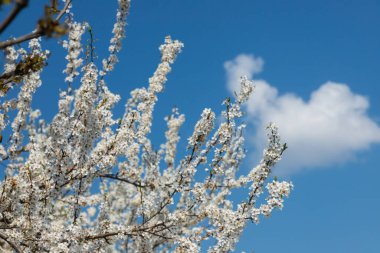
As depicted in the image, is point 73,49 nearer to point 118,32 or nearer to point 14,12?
point 118,32

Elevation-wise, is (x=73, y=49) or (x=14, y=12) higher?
(x=73, y=49)

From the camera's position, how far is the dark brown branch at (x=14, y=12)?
290 centimetres

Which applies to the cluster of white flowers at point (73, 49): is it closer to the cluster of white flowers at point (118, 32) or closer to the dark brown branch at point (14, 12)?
the cluster of white flowers at point (118, 32)

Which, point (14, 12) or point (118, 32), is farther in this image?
point (118, 32)

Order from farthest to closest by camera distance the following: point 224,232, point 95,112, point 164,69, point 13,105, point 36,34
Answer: point 164,69 → point 13,105 → point 95,112 → point 224,232 → point 36,34

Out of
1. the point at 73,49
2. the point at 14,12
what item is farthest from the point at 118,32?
the point at 14,12

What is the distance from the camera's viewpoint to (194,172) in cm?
899

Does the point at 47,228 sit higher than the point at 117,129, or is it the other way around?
the point at 117,129

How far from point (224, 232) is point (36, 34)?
5195 millimetres

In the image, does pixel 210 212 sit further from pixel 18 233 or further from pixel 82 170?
pixel 18 233

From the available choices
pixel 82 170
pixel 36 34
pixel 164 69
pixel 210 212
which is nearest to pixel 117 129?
pixel 82 170

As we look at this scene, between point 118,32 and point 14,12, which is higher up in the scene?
point 118,32

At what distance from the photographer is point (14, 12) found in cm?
302

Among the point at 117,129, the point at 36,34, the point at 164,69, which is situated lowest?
the point at 36,34
